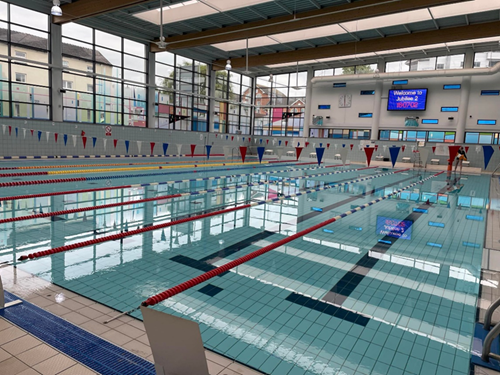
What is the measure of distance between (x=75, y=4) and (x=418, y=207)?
12427 mm

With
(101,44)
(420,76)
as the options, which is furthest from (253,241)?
(420,76)

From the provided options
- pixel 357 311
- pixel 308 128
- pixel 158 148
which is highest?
pixel 308 128

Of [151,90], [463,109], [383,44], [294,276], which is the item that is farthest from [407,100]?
[294,276]

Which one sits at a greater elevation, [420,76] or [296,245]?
[420,76]

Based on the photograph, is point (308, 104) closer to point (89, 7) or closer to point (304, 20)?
point (304, 20)

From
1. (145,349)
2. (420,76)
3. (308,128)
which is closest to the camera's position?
(145,349)

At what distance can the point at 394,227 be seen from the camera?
5609 millimetres

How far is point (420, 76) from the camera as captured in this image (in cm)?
1778

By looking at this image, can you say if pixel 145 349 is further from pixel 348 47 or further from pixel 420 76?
pixel 420 76

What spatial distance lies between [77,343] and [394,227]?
194 inches

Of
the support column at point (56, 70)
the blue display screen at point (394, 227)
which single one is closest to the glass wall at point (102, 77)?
the support column at point (56, 70)

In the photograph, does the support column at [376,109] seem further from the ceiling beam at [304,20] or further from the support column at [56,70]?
the support column at [56,70]

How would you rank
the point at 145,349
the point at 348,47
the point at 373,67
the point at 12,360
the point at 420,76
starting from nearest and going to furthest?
the point at 12,360, the point at 145,349, the point at 348,47, the point at 420,76, the point at 373,67

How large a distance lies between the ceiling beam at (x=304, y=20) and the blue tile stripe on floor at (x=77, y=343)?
10.8 m
